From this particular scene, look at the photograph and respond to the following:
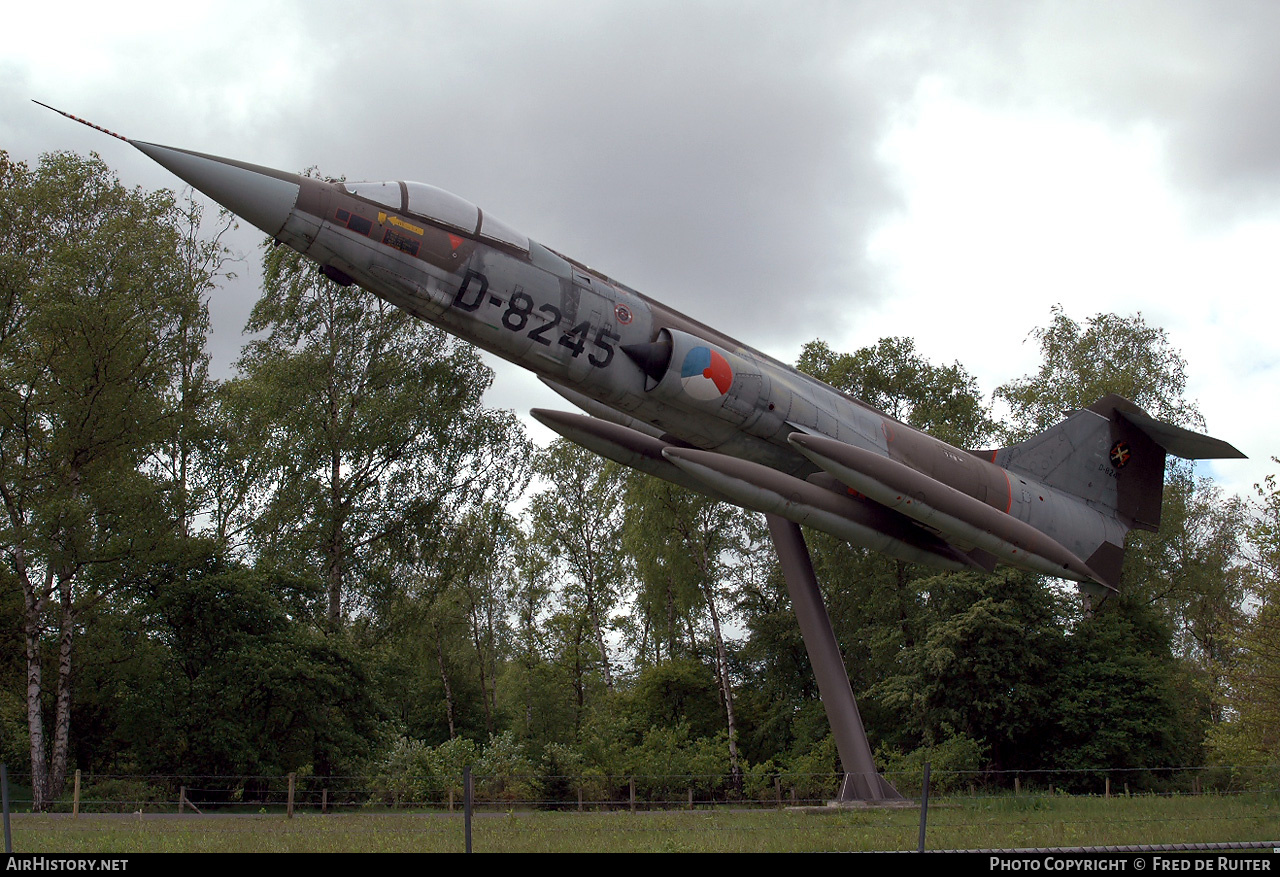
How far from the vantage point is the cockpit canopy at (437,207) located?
11.3 metres

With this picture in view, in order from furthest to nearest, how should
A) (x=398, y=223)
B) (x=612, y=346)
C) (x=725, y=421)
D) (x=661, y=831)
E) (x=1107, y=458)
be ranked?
(x=1107, y=458)
(x=725, y=421)
(x=612, y=346)
(x=661, y=831)
(x=398, y=223)

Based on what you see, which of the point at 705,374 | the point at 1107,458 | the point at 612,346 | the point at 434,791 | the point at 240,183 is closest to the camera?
the point at 240,183

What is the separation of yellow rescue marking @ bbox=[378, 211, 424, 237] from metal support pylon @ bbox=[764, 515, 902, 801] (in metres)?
7.18

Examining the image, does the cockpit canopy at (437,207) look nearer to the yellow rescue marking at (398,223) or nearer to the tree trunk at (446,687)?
the yellow rescue marking at (398,223)

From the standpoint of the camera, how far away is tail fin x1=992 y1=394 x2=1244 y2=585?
53.6ft

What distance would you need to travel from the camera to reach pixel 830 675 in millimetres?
15023

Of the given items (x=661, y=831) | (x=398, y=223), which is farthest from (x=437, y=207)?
(x=661, y=831)

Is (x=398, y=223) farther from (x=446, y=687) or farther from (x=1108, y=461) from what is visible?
(x=446, y=687)

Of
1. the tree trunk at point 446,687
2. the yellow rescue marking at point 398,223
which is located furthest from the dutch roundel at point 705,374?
the tree trunk at point 446,687

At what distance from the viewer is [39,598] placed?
19.4 meters

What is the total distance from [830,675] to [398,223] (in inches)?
374

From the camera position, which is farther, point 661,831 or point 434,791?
point 434,791

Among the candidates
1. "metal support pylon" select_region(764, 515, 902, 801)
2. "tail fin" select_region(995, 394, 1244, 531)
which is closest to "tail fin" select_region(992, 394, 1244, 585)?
"tail fin" select_region(995, 394, 1244, 531)

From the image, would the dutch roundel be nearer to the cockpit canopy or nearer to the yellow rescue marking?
the cockpit canopy
